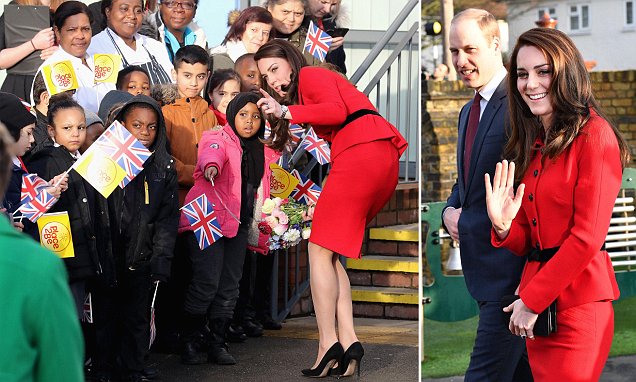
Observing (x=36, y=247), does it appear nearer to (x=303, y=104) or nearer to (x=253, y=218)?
(x=303, y=104)

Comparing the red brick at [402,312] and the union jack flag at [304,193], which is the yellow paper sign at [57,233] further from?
the red brick at [402,312]

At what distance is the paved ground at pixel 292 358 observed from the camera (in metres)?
6.23

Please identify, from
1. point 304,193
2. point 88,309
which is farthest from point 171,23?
point 88,309

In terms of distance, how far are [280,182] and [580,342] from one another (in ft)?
12.2

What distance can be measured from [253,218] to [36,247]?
4.82 metres

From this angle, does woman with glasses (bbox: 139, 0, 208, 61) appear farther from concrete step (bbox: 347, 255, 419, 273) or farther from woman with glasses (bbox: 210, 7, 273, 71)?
concrete step (bbox: 347, 255, 419, 273)

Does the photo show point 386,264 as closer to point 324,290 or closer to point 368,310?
point 368,310

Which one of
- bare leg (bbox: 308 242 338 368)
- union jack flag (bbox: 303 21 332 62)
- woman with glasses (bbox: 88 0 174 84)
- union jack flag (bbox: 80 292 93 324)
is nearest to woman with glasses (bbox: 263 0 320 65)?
union jack flag (bbox: 303 21 332 62)

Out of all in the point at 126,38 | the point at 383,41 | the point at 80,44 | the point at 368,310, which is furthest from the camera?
the point at 383,41

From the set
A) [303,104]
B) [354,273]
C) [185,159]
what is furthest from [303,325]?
[303,104]

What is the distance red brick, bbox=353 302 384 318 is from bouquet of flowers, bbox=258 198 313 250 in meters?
1.73

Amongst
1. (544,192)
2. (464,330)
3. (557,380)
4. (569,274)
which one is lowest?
(464,330)

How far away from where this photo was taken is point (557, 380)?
11.4ft

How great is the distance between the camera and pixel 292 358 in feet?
22.0
